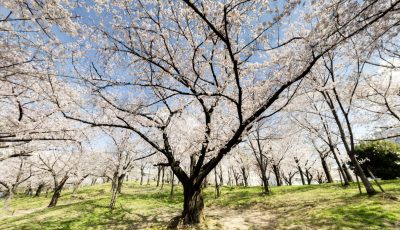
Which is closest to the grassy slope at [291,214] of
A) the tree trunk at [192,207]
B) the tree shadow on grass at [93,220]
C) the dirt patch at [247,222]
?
the tree shadow on grass at [93,220]

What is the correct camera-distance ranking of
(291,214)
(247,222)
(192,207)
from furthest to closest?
(291,214) → (247,222) → (192,207)

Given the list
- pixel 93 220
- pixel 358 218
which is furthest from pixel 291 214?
pixel 93 220

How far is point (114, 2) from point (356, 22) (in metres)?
6.73

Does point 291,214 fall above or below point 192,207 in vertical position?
below

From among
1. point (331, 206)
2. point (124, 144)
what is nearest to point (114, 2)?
point (331, 206)

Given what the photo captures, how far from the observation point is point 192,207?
9992 millimetres

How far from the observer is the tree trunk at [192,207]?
9.85 metres

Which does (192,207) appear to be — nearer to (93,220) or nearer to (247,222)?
(247,222)

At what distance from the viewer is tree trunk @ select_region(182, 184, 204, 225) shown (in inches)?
388

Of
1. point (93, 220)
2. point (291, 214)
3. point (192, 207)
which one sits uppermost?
point (192, 207)

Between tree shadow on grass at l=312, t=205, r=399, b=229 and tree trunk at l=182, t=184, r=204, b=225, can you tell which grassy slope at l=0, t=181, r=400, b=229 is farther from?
tree trunk at l=182, t=184, r=204, b=225

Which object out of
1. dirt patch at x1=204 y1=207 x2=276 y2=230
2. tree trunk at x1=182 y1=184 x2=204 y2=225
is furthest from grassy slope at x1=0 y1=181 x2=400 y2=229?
tree trunk at x1=182 y1=184 x2=204 y2=225

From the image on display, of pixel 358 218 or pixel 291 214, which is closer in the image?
pixel 358 218

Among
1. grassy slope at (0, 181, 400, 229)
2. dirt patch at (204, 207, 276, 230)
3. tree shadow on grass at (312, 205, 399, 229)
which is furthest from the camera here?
dirt patch at (204, 207, 276, 230)
